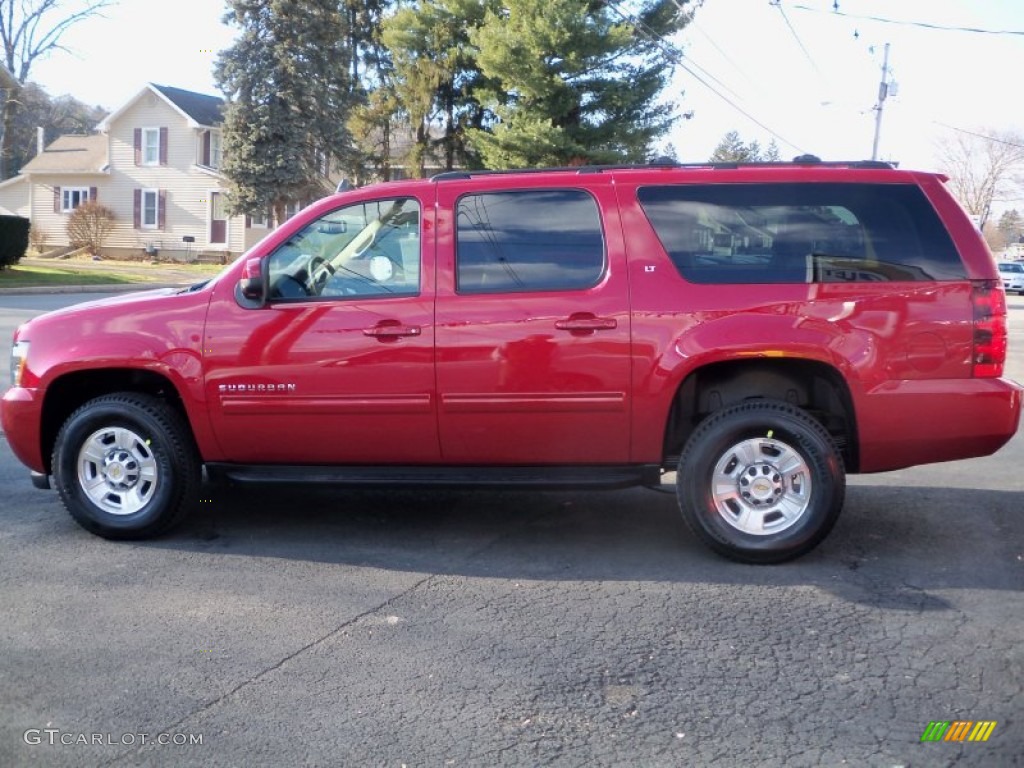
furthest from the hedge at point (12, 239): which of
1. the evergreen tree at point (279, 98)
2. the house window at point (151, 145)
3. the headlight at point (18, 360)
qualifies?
the headlight at point (18, 360)

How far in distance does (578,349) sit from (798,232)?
131 centimetres

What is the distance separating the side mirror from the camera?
5.86 m

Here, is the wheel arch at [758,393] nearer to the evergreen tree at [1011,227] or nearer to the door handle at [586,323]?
the door handle at [586,323]

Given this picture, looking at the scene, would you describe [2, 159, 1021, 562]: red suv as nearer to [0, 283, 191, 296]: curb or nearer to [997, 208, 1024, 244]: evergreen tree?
[0, 283, 191, 296]: curb

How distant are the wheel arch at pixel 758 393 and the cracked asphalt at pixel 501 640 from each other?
0.61 m

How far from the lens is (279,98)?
39406 mm

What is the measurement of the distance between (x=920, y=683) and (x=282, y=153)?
38.0 metres

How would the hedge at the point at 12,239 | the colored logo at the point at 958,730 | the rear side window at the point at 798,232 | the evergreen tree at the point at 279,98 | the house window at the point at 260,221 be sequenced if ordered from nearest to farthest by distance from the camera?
the colored logo at the point at 958,730 < the rear side window at the point at 798,232 < the hedge at the point at 12,239 < the evergreen tree at the point at 279,98 < the house window at the point at 260,221

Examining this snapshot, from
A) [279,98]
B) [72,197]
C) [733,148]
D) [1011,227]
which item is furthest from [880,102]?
[1011,227]

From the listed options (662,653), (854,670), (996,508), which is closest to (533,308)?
(662,653)

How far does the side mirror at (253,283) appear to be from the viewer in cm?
586

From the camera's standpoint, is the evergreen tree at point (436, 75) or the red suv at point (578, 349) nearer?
the red suv at point (578, 349)

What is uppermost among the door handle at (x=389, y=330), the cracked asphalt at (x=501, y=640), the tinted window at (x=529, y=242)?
the tinted window at (x=529, y=242)

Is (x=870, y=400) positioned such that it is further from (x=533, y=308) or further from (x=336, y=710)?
(x=336, y=710)
